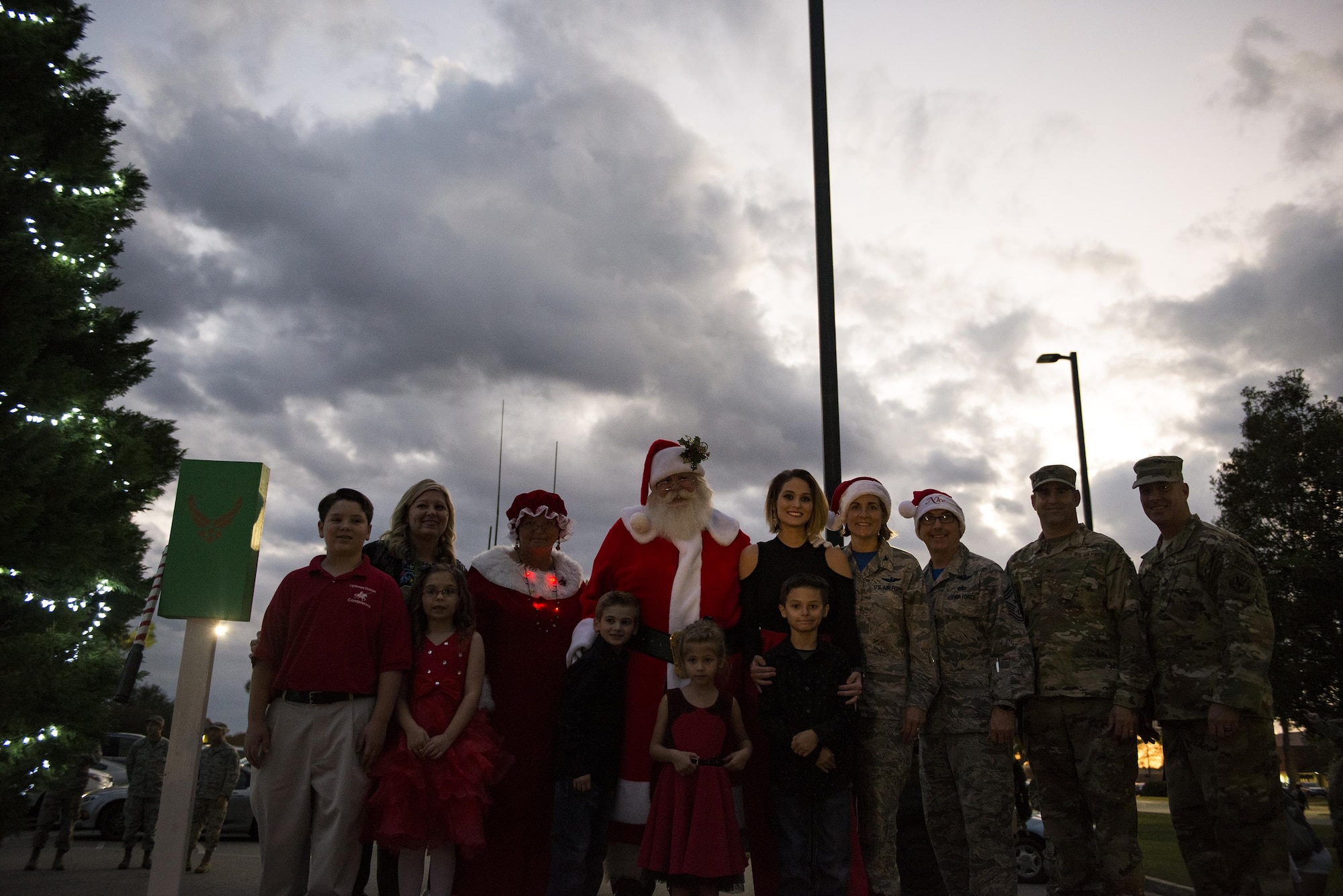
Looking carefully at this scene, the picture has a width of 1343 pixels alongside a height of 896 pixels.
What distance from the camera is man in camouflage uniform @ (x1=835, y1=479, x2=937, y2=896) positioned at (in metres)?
4.70

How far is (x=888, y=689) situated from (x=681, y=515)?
5.15 ft

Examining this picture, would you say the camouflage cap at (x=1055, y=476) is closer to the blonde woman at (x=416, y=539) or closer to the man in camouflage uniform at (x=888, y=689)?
the man in camouflage uniform at (x=888, y=689)

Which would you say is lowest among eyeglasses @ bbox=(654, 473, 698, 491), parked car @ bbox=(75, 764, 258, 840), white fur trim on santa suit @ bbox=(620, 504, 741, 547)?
parked car @ bbox=(75, 764, 258, 840)

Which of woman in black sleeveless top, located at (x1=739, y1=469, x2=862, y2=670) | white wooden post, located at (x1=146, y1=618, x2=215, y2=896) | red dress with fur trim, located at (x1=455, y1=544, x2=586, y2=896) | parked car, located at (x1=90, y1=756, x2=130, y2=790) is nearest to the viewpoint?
white wooden post, located at (x1=146, y1=618, x2=215, y2=896)

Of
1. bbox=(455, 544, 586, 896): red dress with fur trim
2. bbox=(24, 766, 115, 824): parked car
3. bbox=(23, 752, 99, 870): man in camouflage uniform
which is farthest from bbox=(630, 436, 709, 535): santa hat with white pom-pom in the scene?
bbox=(24, 766, 115, 824): parked car

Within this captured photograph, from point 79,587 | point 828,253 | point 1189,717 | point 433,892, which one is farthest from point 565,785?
point 79,587

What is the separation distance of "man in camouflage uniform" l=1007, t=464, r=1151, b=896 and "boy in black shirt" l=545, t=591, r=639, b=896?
2262mm

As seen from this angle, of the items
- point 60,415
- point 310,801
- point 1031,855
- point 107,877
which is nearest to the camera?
point 310,801

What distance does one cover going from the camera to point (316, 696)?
175 inches

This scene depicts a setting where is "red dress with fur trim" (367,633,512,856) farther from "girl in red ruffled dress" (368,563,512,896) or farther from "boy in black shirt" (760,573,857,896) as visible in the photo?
"boy in black shirt" (760,573,857,896)

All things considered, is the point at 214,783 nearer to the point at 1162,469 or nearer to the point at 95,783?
the point at 95,783

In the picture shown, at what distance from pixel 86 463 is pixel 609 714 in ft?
25.8

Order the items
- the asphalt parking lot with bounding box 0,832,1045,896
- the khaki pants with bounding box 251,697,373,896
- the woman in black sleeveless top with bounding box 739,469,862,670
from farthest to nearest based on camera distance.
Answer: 1. the asphalt parking lot with bounding box 0,832,1045,896
2. the woman in black sleeveless top with bounding box 739,469,862,670
3. the khaki pants with bounding box 251,697,373,896

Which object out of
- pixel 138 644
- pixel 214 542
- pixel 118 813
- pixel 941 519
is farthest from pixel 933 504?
pixel 118 813
